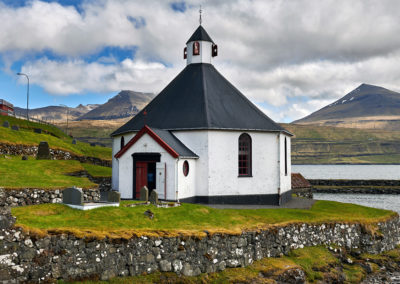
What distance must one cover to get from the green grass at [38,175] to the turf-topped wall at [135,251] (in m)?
10.6

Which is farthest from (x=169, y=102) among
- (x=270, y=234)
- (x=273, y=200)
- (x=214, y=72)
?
(x=270, y=234)

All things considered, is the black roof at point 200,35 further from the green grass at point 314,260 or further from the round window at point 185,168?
the green grass at point 314,260

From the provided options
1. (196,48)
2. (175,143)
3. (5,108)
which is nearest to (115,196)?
(175,143)

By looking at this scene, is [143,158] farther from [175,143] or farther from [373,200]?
[373,200]

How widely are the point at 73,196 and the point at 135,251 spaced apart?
5.29 meters

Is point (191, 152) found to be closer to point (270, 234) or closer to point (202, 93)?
point (202, 93)

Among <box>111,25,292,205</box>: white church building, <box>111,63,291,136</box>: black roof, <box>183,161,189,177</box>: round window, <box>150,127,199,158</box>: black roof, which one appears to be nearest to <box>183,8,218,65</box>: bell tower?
<box>111,63,291,136</box>: black roof

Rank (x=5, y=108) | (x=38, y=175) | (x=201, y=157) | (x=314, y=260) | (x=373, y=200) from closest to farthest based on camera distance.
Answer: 1. (x=314, y=260)
2. (x=38, y=175)
3. (x=201, y=157)
4. (x=373, y=200)
5. (x=5, y=108)

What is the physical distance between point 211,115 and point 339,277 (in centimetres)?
1522

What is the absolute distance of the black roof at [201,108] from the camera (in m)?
29.9

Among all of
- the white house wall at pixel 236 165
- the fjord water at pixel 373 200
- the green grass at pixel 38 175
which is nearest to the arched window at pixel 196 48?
the white house wall at pixel 236 165

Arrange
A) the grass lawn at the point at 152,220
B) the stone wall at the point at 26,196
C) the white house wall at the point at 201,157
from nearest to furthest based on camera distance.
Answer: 1. the grass lawn at the point at 152,220
2. the stone wall at the point at 26,196
3. the white house wall at the point at 201,157

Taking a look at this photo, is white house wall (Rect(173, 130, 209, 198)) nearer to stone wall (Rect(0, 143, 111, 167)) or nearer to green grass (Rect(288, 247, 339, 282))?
green grass (Rect(288, 247, 339, 282))

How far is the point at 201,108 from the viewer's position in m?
30.6
